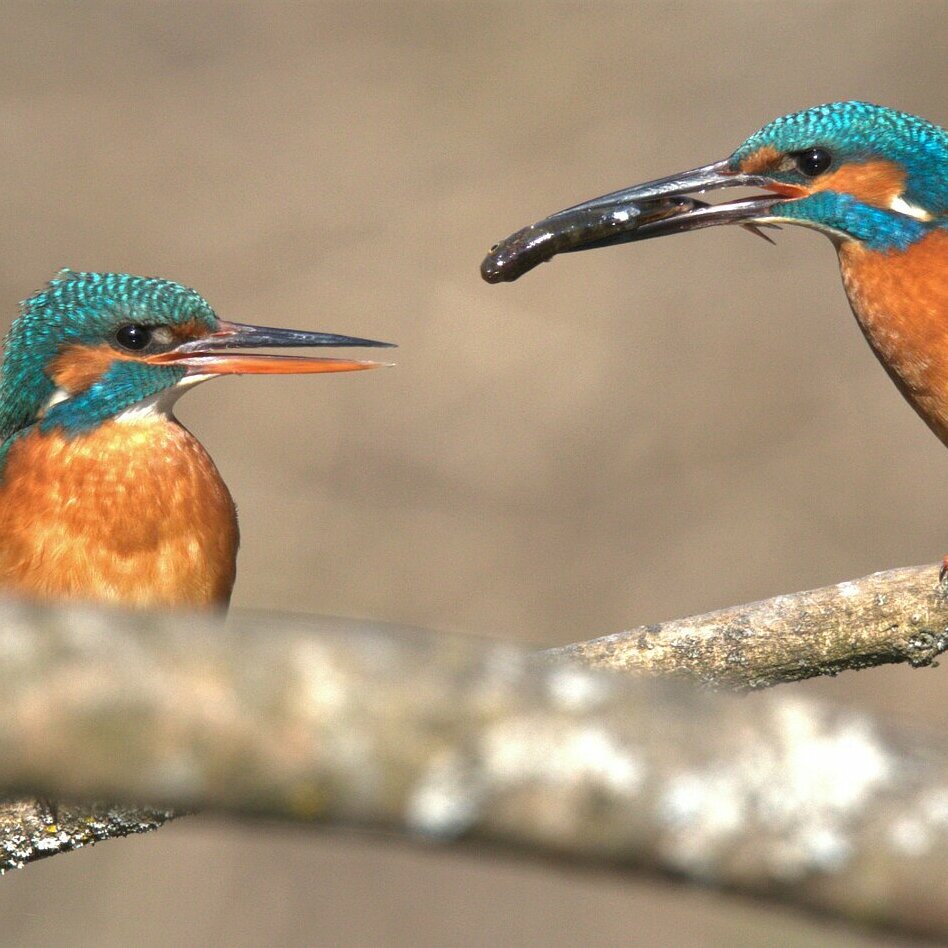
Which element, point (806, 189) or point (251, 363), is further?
point (806, 189)

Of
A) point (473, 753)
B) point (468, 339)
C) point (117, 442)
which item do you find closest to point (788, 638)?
point (117, 442)

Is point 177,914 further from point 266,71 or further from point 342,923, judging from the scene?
point 266,71

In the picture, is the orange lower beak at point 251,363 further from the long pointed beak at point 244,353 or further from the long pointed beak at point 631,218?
the long pointed beak at point 631,218

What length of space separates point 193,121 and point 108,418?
5678 millimetres

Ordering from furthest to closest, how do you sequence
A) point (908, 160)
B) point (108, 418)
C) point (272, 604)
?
point (272, 604), point (908, 160), point (108, 418)

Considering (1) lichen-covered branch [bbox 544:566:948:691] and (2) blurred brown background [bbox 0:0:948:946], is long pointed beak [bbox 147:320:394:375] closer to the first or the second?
(1) lichen-covered branch [bbox 544:566:948:691]

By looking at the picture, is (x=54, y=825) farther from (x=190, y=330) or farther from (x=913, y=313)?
(x=913, y=313)

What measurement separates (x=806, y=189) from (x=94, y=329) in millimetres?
1708

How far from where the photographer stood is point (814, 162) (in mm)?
3826

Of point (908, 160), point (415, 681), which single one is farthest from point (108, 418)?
point (415, 681)

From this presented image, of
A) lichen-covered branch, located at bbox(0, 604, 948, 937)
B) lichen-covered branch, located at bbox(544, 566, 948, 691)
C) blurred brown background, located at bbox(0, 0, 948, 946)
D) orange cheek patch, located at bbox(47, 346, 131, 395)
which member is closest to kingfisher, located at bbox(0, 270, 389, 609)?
orange cheek patch, located at bbox(47, 346, 131, 395)

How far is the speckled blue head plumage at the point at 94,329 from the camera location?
11.4ft

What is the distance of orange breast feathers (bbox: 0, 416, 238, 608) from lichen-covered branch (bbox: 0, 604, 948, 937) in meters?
2.41

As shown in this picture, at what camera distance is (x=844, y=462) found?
7.45m
